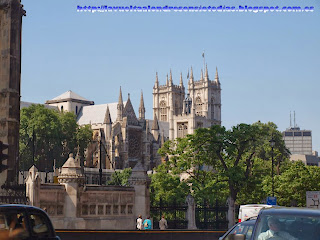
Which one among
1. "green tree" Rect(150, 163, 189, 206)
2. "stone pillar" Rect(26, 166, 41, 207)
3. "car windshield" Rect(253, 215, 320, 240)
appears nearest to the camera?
"car windshield" Rect(253, 215, 320, 240)

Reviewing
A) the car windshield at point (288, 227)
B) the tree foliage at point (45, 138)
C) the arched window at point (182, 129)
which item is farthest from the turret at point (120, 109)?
the car windshield at point (288, 227)

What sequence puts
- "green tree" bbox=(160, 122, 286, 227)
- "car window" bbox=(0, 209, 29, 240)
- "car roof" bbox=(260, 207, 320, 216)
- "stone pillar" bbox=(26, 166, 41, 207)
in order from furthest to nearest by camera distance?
"green tree" bbox=(160, 122, 286, 227) < "stone pillar" bbox=(26, 166, 41, 207) < "car window" bbox=(0, 209, 29, 240) < "car roof" bbox=(260, 207, 320, 216)

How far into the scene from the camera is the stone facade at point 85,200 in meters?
33.8

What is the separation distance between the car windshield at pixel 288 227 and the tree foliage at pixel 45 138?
8907cm

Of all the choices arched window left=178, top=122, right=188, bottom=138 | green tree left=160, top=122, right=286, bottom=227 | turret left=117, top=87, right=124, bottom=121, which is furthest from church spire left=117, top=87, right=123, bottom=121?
green tree left=160, top=122, right=286, bottom=227

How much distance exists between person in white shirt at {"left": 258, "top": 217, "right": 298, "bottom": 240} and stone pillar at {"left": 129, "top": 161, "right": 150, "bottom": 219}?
2678cm

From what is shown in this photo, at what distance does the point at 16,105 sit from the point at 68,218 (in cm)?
642

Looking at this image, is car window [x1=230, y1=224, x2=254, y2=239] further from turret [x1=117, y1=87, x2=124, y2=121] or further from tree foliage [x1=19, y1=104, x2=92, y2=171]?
turret [x1=117, y1=87, x2=124, y2=121]

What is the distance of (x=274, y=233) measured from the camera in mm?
11625

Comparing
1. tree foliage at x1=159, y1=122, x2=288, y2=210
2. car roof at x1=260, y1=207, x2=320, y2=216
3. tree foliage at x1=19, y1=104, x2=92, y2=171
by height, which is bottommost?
car roof at x1=260, y1=207, x2=320, y2=216

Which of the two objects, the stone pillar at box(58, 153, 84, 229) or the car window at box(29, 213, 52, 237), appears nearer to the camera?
the car window at box(29, 213, 52, 237)

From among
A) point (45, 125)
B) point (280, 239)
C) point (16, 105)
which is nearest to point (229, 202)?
point (16, 105)

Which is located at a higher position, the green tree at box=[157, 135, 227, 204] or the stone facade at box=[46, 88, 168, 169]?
the stone facade at box=[46, 88, 168, 169]

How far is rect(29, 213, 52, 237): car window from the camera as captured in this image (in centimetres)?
1293
